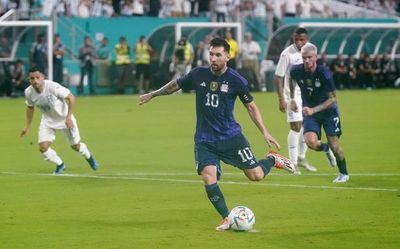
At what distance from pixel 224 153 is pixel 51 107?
22.4 ft

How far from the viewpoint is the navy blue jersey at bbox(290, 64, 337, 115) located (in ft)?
62.7

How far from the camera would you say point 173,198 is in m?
17.4

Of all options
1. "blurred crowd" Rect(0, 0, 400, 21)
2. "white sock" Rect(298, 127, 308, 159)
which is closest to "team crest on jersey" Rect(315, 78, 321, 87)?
"white sock" Rect(298, 127, 308, 159)

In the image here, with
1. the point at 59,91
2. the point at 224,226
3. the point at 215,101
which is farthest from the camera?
the point at 59,91

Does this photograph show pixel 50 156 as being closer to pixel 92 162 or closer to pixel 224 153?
pixel 92 162

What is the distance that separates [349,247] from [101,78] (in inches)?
1458

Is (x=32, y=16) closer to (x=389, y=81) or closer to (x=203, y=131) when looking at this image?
(x=389, y=81)

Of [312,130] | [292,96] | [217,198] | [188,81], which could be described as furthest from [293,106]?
[217,198]

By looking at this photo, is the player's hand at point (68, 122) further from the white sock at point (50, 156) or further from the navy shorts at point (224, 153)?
the navy shorts at point (224, 153)

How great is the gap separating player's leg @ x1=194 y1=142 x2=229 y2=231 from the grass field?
0.28 m

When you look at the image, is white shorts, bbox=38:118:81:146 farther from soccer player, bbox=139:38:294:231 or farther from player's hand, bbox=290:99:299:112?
soccer player, bbox=139:38:294:231

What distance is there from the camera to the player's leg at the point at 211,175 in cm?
1424

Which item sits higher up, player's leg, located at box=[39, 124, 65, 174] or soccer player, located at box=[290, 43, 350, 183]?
soccer player, located at box=[290, 43, 350, 183]

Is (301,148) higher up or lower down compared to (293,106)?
lower down
